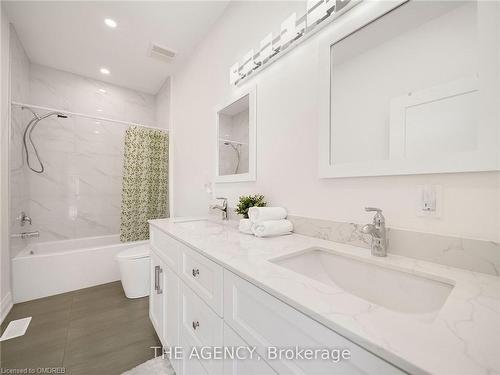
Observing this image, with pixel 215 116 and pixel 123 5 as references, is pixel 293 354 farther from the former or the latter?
pixel 123 5

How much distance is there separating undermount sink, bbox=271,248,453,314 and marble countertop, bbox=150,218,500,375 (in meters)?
0.03

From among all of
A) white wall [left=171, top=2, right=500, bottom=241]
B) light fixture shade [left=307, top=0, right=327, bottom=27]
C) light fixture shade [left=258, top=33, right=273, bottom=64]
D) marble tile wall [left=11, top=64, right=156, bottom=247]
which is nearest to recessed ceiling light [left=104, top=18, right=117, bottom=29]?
white wall [left=171, top=2, right=500, bottom=241]

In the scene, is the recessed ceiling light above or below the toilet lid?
above

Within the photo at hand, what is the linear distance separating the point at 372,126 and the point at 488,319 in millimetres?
732

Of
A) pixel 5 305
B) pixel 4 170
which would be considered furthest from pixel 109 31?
pixel 5 305

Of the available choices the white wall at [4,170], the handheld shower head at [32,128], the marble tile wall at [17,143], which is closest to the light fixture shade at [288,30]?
the white wall at [4,170]

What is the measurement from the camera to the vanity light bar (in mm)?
1009

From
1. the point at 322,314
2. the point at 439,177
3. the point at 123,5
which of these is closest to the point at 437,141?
the point at 439,177

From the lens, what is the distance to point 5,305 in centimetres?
182

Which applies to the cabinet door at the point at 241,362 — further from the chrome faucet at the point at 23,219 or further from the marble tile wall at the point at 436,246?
the chrome faucet at the point at 23,219

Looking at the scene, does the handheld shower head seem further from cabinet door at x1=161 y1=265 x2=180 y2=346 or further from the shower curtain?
cabinet door at x1=161 y1=265 x2=180 y2=346

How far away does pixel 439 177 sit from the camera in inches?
28.4

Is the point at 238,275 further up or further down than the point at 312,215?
further down

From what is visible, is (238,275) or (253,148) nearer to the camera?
(238,275)
